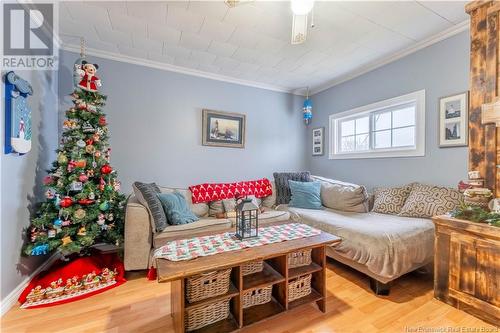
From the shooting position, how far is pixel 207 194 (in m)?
2.92

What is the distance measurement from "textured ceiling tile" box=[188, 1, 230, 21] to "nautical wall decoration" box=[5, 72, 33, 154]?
148 centimetres

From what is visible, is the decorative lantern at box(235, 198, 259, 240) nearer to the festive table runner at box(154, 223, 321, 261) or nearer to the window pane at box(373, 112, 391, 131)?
the festive table runner at box(154, 223, 321, 261)

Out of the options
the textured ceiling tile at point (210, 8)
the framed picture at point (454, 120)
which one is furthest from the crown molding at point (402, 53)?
the textured ceiling tile at point (210, 8)

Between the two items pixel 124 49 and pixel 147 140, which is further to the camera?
pixel 147 140

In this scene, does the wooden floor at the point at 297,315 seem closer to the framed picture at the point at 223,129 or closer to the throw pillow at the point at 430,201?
the throw pillow at the point at 430,201

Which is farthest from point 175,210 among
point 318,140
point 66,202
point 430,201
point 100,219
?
point 318,140

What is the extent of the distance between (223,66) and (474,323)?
352 cm

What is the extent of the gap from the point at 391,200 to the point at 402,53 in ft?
5.94

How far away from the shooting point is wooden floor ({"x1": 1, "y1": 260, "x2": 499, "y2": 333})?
55.7 inches

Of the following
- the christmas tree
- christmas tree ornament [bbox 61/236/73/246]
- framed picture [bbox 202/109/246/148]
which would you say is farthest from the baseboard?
framed picture [bbox 202/109/246/148]

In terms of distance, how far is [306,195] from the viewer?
2.99 m

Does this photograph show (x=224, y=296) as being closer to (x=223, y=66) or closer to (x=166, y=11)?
(x=166, y=11)

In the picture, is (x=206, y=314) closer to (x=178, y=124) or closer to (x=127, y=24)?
(x=178, y=124)

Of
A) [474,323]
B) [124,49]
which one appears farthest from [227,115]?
[474,323]
